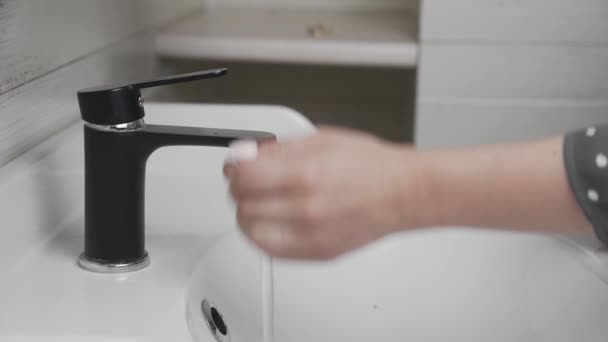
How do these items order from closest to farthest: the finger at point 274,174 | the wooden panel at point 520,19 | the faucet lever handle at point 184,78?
the finger at point 274,174, the faucet lever handle at point 184,78, the wooden panel at point 520,19

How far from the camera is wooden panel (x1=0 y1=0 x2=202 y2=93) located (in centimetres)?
55

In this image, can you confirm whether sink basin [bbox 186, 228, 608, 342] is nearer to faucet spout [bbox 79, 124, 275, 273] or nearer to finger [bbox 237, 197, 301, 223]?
faucet spout [bbox 79, 124, 275, 273]

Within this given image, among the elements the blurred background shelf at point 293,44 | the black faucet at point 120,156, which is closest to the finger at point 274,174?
the black faucet at point 120,156

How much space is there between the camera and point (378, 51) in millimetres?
979

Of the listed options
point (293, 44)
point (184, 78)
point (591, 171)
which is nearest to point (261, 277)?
point (184, 78)

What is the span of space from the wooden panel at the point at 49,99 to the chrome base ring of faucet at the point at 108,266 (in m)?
0.09

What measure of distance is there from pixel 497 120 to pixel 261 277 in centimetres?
49

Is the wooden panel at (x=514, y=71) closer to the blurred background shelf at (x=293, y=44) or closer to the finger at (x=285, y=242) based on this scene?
the blurred background shelf at (x=293, y=44)

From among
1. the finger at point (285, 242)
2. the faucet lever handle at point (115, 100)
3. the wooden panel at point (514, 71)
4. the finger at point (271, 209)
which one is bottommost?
the wooden panel at point (514, 71)

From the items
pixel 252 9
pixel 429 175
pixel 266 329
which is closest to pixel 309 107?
pixel 252 9

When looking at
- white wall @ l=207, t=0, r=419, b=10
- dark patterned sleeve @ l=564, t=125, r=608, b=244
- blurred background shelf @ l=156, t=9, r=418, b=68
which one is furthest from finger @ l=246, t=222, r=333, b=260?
white wall @ l=207, t=0, r=419, b=10

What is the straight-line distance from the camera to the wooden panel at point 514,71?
953mm

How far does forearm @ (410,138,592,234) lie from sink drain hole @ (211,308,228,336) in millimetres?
221

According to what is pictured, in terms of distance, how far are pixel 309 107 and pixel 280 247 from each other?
3.11ft
